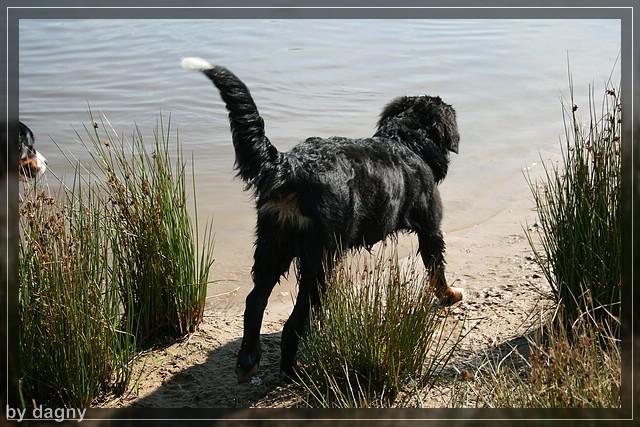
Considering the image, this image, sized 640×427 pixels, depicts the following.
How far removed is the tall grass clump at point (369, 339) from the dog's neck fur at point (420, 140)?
1.66 m

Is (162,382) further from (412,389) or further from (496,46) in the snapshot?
(496,46)

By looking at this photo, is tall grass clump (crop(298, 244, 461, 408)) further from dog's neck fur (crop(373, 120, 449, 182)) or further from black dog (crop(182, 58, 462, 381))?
dog's neck fur (crop(373, 120, 449, 182))

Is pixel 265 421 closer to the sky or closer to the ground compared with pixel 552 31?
closer to the ground

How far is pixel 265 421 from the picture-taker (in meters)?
4.21

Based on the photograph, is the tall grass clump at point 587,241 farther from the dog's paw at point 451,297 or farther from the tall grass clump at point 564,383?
the dog's paw at point 451,297

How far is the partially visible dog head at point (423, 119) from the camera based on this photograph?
5902mm

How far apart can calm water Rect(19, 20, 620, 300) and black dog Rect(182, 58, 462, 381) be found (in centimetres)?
227

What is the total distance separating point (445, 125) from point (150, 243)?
8.25 feet

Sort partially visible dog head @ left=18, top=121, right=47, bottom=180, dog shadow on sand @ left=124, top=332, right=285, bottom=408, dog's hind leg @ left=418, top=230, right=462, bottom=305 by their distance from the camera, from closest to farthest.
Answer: dog shadow on sand @ left=124, top=332, right=285, bottom=408
partially visible dog head @ left=18, top=121, right=47, bottom=180
dog's hind leg @ left=418, top=230, right=462, bottom=305

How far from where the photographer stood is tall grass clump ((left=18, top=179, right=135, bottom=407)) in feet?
13.3

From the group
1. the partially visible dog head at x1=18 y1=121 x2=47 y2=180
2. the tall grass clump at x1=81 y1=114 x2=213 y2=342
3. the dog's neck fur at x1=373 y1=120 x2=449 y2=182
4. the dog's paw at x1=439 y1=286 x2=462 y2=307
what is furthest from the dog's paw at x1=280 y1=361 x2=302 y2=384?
the partially visible dog head at x1=18 y1=121 x2=47 y2=180

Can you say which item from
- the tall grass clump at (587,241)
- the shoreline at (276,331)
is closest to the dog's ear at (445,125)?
the shoreline at (276,331)

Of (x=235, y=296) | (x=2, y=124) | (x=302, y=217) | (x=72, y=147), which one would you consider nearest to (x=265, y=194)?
(x=302, y=217)

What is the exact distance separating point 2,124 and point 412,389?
259cm
